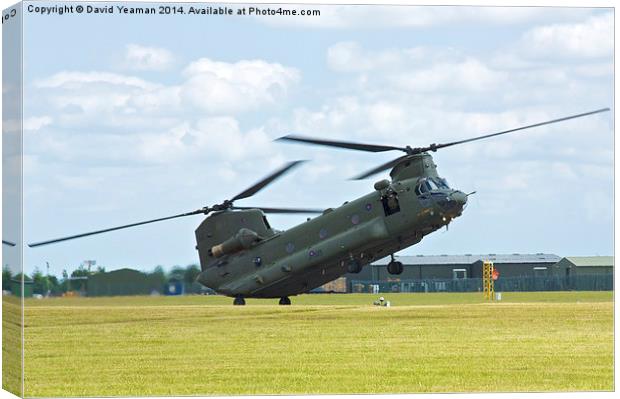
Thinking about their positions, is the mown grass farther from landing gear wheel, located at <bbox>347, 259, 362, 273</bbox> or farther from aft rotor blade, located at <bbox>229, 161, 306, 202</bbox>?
landing gear wheel, located at <bbox>347, 259, 362, 273</bbox>

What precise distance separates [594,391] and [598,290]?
7.51 feet

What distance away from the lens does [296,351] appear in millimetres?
21969

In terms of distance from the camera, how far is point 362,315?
25219mm

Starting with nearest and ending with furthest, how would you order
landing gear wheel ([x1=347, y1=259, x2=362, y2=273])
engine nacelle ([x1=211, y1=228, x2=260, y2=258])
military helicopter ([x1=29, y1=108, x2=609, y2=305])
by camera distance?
military helicopter ([x1=29, y1=108, x2=609, y2=305]), landing gear wheel ([x1=347, y1=259, x2=362, y2=273]), engine nacelle ([x1=211, y1=228, x2=260, y2=258])

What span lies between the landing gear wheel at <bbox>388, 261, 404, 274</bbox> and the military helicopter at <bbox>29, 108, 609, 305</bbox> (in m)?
0.08

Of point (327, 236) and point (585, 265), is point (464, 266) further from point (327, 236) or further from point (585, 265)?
point (327, 236)


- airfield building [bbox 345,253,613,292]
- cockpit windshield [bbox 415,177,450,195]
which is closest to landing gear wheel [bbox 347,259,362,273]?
airfield building [bbox 345,253,613,292]

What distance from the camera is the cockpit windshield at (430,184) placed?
29.7 m

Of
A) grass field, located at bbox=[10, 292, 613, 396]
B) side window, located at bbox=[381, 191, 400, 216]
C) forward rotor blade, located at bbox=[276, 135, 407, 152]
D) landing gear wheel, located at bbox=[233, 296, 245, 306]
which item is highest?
forward rotor blade, located at bbox=[276, 135, 407, 152]

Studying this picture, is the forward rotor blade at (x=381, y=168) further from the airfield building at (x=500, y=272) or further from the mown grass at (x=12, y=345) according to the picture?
the mown grass at (x=12, y=345)

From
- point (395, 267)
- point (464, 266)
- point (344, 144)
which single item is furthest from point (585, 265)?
point (395, 267)

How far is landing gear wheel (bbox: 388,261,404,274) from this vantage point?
1051 inches

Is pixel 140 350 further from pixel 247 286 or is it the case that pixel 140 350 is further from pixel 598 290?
pixel 247 286

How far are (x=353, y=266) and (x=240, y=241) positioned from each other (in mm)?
3857
